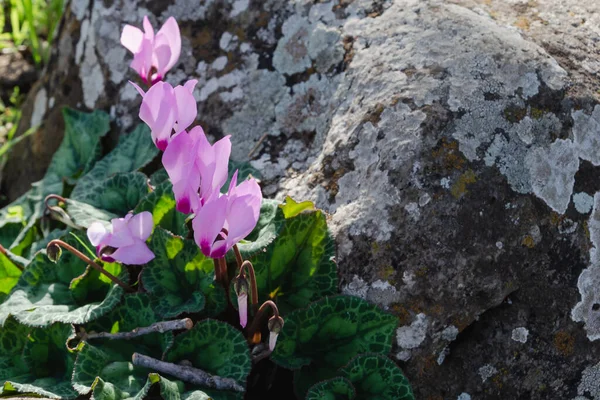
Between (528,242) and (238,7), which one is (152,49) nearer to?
(238,7)

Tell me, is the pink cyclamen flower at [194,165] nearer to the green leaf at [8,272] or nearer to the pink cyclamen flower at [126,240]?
the pink cyclamen flower at [126,240]

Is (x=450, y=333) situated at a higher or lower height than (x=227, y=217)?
lower

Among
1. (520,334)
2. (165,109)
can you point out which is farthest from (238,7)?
(520,334)

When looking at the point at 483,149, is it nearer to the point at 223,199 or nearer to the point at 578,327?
the point at 578,327

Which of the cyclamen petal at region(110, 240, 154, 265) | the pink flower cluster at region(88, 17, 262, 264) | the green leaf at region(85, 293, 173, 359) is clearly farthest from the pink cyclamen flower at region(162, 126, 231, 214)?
the green leaf at region(85, 293, 173, 359)

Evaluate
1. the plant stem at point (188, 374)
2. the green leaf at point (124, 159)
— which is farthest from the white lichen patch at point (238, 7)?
the plant stem at point (188, 374)

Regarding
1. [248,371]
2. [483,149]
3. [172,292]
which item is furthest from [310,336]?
[483,149]
